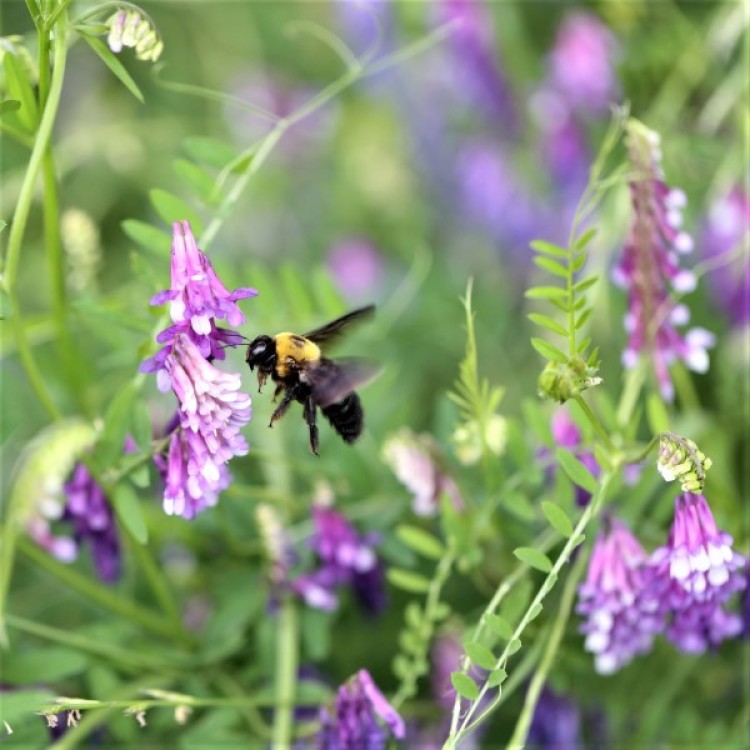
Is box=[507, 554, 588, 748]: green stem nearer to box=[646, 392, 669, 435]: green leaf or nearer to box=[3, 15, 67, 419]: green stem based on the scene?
box=[646, 392, 669, 435]: green leaf

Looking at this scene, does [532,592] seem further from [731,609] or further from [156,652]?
[156,652]

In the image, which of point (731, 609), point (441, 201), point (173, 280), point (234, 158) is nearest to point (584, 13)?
point (441, 201)

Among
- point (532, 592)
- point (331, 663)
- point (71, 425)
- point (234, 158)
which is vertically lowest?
point (331, 663)

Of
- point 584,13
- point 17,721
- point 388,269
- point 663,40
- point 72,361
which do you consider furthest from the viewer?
point 388,269

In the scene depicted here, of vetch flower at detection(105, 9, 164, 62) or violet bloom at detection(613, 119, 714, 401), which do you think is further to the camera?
violet bloom at detection(613, 119, 714, 401)

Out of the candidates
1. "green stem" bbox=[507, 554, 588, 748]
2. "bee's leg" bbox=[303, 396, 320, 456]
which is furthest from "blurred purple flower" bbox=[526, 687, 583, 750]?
"bee's leg" bbox=[303, 396, 320, 456]

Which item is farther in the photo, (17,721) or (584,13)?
(584,13)

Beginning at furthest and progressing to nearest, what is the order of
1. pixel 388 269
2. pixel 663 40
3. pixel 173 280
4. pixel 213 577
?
pixel 388 269
pixel 663 40
pixel 213 577
pixel 173 280
